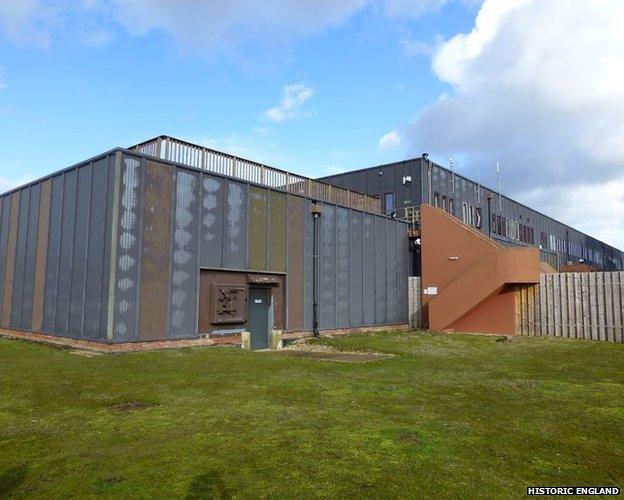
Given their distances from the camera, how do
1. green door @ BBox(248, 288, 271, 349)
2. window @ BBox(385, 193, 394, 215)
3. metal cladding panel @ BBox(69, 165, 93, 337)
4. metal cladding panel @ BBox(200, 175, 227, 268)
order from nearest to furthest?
metal cladding panel @ BBox(69, 165, 93, 337) < metal cladding panel @ BBox(200, 175, 227, 268) < green door @ BBox(248, 288, 271, 349) < window @ BBox(385, 193, 394, 215)

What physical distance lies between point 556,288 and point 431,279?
19.8 feet

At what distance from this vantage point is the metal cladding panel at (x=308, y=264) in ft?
66.4

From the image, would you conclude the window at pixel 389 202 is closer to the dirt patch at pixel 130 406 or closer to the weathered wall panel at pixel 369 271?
the weathered wall panel at pixel 369 271

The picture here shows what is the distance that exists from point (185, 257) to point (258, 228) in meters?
3.51

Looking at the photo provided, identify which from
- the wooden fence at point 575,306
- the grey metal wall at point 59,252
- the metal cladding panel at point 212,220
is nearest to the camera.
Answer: the grey metal wall at point 59,252

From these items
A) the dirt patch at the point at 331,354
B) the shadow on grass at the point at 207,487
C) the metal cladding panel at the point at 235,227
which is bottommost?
→ the dirt patch at the point at 331,354

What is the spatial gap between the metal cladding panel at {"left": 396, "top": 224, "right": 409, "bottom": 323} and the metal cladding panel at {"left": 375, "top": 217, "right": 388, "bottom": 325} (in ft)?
4.37

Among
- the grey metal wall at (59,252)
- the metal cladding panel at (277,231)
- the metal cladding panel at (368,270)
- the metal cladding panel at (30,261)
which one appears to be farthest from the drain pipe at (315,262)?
the metal cladding panel at (30,261)

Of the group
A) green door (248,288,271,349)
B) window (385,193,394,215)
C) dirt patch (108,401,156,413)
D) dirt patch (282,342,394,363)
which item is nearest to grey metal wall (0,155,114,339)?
green door (248,288,271,349)

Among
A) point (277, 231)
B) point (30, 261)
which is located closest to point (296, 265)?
point (277, 231)

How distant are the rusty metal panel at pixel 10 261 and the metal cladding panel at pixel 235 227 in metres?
10.2

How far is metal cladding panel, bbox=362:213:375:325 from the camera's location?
76.7 feet

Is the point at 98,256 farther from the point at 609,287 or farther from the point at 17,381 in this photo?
the point at 609,287

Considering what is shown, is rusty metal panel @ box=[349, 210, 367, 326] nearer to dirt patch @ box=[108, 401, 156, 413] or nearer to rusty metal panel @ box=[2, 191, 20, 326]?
rusty metal panel @ box=[2, 191, 20, 326]
